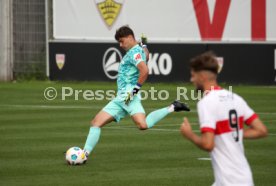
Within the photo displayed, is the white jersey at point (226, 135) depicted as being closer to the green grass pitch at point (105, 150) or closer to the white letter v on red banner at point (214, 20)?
the green grass pitch at point (105, 150)

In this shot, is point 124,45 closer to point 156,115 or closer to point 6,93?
point 156,115

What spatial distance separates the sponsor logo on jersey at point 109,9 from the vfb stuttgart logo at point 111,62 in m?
1.08

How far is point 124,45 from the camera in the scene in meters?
13.8

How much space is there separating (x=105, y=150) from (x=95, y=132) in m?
1.29

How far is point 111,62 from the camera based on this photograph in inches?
1213

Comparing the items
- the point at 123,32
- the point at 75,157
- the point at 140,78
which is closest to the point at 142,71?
the point at 140,78

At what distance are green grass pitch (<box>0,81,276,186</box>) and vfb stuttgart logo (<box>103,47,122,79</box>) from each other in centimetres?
739

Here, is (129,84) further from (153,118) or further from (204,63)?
(204,63)

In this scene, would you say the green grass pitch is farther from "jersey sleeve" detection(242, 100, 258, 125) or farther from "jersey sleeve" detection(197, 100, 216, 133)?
"jersey sleeve" detection(197, 100, 216, 133)

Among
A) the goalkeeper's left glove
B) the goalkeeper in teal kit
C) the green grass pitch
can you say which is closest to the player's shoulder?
the goalkeeper in teal kit

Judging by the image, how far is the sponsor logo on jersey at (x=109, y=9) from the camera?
3122 centimetres

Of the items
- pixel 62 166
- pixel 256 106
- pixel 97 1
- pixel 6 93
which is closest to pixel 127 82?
pixel 62 166

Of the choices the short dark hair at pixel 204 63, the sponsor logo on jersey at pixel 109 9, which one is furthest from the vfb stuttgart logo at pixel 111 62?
the short dark hair at pixel 204 63

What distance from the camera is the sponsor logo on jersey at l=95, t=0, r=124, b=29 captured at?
3122 centimetres
